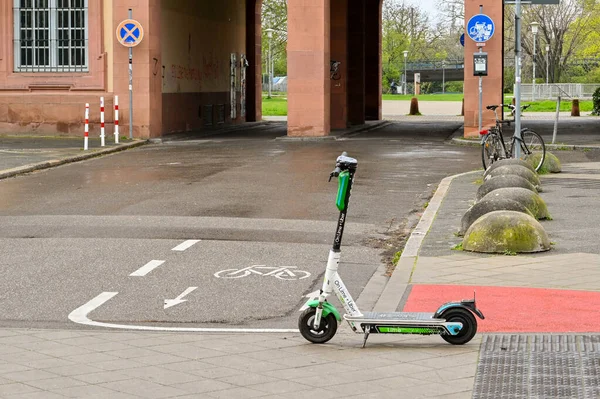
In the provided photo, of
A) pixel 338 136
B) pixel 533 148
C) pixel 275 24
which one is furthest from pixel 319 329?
pixel 275 24

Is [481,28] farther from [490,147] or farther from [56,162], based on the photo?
[56,162]

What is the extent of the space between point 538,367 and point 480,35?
2363 cm

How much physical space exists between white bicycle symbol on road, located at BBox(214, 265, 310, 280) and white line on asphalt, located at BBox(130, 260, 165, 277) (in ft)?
2.07

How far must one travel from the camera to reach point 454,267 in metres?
10.5

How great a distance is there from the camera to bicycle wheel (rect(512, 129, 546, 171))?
64.0 feet

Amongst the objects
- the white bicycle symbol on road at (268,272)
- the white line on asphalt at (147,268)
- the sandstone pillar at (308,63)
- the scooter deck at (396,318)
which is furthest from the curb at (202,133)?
the scooter deck at (396,318)

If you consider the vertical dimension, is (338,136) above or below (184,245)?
above

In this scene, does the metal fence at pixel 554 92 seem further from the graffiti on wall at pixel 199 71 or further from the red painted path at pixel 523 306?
the red painted path at pixel 523 306

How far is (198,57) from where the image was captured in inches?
1474

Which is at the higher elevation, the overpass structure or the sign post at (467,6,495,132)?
the overpass structure

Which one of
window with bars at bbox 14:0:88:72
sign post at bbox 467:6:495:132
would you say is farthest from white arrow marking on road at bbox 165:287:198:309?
window with bars at bbox 14:0:88:72

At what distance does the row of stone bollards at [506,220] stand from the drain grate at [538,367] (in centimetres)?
346

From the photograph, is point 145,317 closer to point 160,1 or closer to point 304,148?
point 304,148

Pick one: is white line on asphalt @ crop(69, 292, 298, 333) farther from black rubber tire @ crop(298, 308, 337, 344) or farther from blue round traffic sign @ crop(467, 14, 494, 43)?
blue round traffic sign @ crop(467, 14, 494, 43)
